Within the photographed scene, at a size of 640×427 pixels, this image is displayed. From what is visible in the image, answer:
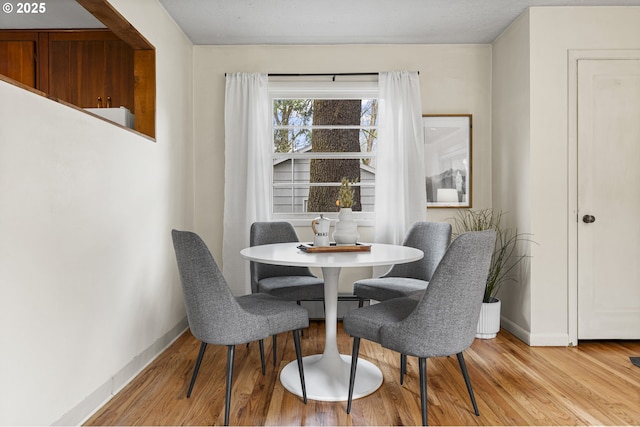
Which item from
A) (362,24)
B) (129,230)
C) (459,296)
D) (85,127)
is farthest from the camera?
(362,24)

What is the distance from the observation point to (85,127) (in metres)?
2.11

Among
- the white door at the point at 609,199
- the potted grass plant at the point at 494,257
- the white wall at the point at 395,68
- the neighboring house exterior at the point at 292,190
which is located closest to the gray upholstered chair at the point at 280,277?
the neighboring house exterior at the point at 292,190

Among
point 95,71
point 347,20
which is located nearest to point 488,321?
point 347,20

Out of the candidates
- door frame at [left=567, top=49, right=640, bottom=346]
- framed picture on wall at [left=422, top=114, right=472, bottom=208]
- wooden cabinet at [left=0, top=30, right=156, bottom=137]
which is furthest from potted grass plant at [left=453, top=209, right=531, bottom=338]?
wooden cabinet at [left=0, top=30, right=156, bottom=137]

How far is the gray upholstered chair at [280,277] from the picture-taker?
2.93 meters

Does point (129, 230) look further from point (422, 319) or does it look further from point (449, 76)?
point (449, 76)

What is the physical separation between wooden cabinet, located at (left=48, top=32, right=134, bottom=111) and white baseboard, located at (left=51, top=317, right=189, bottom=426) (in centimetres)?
176

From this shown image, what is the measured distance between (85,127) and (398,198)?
8.27ft

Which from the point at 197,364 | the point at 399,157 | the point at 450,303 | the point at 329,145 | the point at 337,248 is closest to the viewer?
the point at 450,303

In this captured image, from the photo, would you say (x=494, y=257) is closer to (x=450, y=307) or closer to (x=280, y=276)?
(x=280, y=276)

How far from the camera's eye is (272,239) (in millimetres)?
3387

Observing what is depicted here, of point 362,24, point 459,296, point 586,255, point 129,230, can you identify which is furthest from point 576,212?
point 129,230

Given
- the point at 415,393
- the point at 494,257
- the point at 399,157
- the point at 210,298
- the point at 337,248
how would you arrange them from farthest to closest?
the point at 399,157, the point at 494,257, the point at 337,248, the point at 415,393, the point at 210,298

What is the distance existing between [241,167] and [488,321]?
2.42m
